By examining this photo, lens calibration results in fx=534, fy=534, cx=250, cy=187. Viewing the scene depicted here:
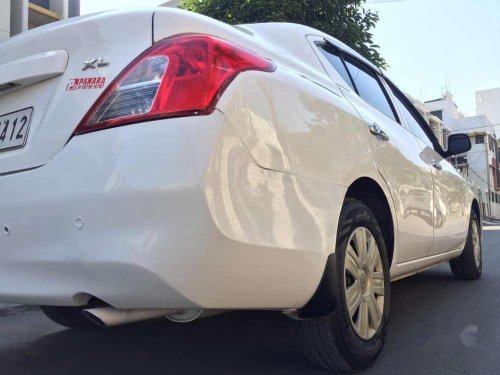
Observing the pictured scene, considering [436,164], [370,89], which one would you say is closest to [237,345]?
[370,89]

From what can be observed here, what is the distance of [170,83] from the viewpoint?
1.93 m

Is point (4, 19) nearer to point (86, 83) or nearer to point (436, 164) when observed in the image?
point (436, 164)

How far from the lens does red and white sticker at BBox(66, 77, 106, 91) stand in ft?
6.68

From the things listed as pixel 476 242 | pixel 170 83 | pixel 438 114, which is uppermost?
pixel 170 83

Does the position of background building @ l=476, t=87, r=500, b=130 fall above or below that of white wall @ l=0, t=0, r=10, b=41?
below

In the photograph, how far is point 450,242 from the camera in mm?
4223

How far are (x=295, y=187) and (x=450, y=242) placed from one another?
102 inches

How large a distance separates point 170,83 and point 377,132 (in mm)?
1401

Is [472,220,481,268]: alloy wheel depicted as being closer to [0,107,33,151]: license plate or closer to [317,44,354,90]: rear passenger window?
[317,44,354,90]: rear passenger window

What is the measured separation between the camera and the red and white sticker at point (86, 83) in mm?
2035

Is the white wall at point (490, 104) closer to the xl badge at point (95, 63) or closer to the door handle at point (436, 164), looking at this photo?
the door handle at point (436, 164)

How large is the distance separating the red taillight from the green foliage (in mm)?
7029

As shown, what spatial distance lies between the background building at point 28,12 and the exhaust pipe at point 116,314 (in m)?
11.9

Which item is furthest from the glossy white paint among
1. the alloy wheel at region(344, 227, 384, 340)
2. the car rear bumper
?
the alloy wheel at region(344, 227, 384, 340)
